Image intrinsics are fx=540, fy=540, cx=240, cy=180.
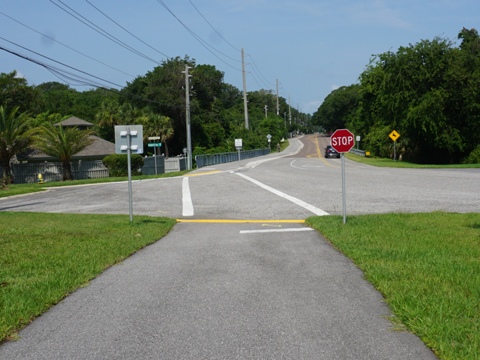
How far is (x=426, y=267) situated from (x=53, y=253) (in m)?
6.27

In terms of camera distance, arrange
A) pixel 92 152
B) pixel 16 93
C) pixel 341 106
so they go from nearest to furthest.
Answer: pixel 92 152
pixel 16 93
pixel 341 106

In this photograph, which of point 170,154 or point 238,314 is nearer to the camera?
point 238,314

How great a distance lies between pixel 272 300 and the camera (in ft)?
21.4

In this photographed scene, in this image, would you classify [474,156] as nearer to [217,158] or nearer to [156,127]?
[217,158]

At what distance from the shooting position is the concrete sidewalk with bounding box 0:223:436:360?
4891 millimetres

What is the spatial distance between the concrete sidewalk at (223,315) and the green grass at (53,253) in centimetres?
26

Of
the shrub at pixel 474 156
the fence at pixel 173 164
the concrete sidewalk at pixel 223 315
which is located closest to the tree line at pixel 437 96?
the shrub at pixel 474 156

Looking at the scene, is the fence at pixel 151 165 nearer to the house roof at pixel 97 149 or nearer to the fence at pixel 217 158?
the fence at pixel 217 158

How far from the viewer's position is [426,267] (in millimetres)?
7660

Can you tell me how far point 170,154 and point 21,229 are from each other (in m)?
72.5

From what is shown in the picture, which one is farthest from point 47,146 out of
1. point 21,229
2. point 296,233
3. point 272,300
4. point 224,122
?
point 224,122

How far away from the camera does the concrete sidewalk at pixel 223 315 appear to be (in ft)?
16.0

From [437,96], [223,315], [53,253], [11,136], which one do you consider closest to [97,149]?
[11,136]

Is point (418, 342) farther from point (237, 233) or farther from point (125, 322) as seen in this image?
point (237, 233)
